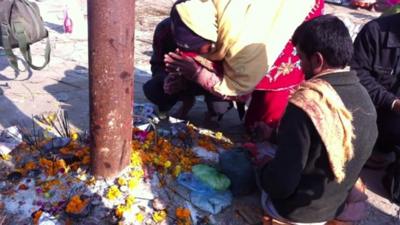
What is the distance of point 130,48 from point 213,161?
1.09 m

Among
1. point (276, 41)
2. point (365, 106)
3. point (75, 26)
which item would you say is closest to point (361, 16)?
point (75, 26)

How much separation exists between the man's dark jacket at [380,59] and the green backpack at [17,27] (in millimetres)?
3131

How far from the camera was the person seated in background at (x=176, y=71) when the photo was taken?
3107 mm

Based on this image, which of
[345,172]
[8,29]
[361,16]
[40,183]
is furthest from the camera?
[361,16]

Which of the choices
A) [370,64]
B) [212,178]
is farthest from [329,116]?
[370,64]

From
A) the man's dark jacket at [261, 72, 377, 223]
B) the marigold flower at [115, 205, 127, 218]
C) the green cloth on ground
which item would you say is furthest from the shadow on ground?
the man's dark jacket at [261, 72, 377, 223]

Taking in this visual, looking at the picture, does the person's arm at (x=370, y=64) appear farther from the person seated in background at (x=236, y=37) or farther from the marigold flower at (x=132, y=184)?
the marigold flower at (x=132, y=184)

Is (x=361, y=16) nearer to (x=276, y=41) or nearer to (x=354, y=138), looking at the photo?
(x=276, y=41)

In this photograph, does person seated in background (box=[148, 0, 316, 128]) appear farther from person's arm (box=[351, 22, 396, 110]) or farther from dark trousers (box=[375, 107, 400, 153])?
dark trousers (box=[375, 107, 400, 153])

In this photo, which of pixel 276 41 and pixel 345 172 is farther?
pixel 276 41

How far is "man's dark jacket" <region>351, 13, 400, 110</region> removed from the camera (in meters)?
3.20

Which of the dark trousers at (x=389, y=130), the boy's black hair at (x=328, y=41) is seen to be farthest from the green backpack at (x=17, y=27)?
the dark trousers at (x=389, y=130)

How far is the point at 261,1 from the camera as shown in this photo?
3.14 meters

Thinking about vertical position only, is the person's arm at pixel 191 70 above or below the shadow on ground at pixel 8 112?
above
